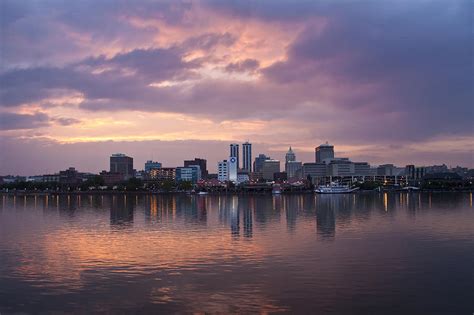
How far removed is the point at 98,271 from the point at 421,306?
1257cm

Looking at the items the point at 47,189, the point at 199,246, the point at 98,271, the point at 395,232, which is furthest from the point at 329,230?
the point at 47,189

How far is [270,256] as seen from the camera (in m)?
23.9

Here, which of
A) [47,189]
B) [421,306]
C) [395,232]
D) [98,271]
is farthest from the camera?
[47,189]

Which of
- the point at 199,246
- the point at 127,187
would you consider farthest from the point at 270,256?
the point at 127,187

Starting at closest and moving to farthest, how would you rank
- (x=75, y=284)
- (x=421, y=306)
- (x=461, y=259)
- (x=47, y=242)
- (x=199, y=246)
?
1. (x=421, y=306)
2. (x=75, y=284)
3. (x=461, y=259)
4. (x=199, y=246)
5. (x=47, y=242)

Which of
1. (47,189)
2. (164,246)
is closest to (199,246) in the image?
(164,246)

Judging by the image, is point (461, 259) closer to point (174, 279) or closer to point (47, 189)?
point (174, 279)

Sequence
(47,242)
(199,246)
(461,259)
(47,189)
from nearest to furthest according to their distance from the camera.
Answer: (461,259), (199,246), (47,242), (47,189)

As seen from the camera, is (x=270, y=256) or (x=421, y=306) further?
(x=270, y=256)

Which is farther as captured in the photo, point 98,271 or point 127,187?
point 127,187

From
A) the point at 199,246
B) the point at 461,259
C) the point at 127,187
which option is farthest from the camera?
the point at 127,187

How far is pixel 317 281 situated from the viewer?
18.7m

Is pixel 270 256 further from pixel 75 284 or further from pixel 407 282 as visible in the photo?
pixel 75 284

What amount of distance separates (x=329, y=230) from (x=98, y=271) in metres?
18.9
